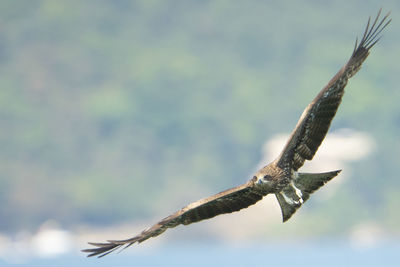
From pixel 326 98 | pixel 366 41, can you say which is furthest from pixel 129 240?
pixel 366 41

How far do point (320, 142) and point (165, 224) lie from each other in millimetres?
2646

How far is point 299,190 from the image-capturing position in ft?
37.4

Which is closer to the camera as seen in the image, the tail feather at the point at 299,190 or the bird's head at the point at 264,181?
the bird's head at the point at 264,181

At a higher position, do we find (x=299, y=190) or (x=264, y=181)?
(x=264, y=181)

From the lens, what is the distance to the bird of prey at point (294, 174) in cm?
1085

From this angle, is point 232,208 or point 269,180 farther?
point 232,208

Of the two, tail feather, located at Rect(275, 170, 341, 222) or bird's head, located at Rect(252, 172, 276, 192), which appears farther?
Result: tail feather, located at Rect(275, 170, 341, 222)

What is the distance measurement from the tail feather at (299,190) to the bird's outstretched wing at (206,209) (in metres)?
0.35

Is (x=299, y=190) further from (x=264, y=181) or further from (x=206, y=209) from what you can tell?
(x=206, y=209)

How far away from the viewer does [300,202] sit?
Result: 1148 centimetres

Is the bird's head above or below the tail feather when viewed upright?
above

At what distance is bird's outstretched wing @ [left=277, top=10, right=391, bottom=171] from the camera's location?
10.8 metres

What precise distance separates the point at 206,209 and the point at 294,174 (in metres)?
1.54

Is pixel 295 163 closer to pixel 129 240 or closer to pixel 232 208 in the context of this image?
pixel 232 208
